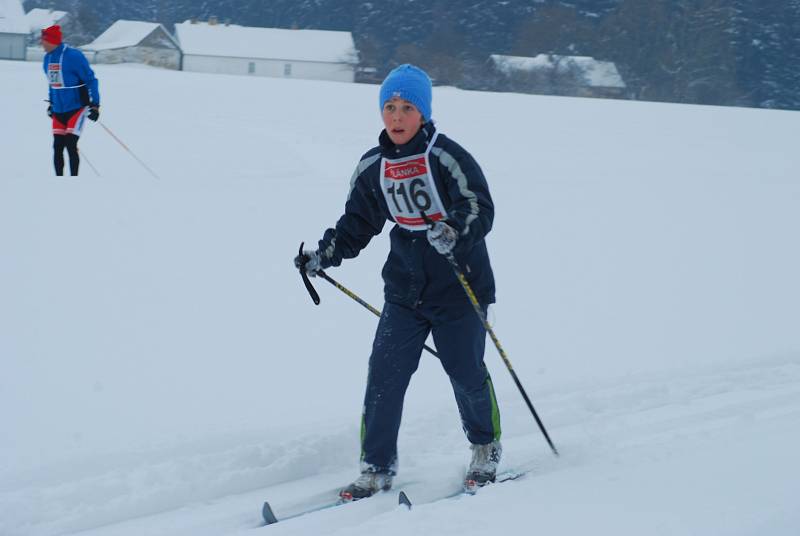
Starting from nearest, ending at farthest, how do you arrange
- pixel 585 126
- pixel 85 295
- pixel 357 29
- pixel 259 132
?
pixel 85 295
pixel 259 132
pixel 585 126
pixel 357 29

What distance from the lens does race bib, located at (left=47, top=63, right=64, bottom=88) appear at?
Answer: 762 cm

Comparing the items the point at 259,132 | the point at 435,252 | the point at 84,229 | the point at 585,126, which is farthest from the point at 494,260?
the point at 585,126

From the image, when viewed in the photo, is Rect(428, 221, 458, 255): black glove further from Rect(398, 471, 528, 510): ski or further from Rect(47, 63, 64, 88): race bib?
Rect(47, 63, 64, 88): race bib

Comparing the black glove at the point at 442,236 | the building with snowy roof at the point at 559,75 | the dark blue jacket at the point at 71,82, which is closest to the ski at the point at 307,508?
the black glove at the point at 442,236

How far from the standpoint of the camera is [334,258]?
333 centimetres

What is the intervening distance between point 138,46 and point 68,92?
40.4 m

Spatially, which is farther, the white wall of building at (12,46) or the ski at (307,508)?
the white wall of building at (12,46)

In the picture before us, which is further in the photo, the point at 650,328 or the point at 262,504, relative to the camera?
the point at 650,328

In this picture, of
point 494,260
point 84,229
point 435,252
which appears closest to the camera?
point 435,252

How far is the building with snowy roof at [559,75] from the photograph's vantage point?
37.6 meters

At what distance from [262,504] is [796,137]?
44.7 ft

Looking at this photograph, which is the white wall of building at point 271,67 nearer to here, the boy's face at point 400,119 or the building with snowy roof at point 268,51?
the building with snowy roof at point 268,51

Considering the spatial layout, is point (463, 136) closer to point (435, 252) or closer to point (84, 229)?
point (84, 229)

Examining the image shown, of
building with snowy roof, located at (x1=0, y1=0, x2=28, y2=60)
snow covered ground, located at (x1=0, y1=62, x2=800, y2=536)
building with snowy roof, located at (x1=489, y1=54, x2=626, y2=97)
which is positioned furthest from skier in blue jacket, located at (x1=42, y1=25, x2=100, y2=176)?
building with snowy roof, located at (x1=0, y1=0, x2=28, y2=60)
